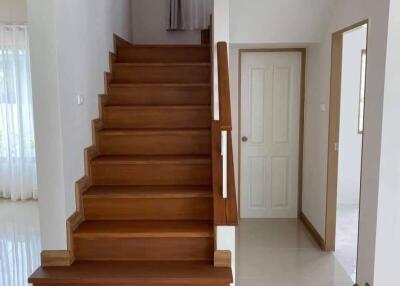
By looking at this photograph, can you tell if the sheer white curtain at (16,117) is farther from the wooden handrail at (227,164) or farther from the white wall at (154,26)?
the wooden handrail at (227,164)

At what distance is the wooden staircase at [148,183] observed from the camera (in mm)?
2543

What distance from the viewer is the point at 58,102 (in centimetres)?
247

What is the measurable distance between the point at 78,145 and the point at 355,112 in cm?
391

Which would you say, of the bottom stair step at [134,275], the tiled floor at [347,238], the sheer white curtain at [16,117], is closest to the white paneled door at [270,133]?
the tiled floor at [347,238]

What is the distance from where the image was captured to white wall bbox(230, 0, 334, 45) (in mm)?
3816

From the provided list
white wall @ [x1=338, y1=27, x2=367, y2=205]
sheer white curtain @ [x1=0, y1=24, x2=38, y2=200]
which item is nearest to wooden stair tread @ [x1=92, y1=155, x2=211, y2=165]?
sheer white curtain @ [x1=0, y1=24, x2=38, y2=200]

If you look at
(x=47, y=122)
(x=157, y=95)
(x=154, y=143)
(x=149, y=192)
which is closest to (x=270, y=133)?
(x=157, y=95)

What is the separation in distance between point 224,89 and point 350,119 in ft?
11.6

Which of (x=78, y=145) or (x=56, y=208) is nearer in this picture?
(x=56, y=208)

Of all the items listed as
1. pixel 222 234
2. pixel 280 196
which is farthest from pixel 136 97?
pixel 280 196

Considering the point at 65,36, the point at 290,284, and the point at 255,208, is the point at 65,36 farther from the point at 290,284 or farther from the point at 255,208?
the point at 255,208

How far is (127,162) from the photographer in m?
3.06

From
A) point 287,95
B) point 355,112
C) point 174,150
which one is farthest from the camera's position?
point 355,112

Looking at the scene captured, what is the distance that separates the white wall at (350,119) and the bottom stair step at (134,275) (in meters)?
3.48
